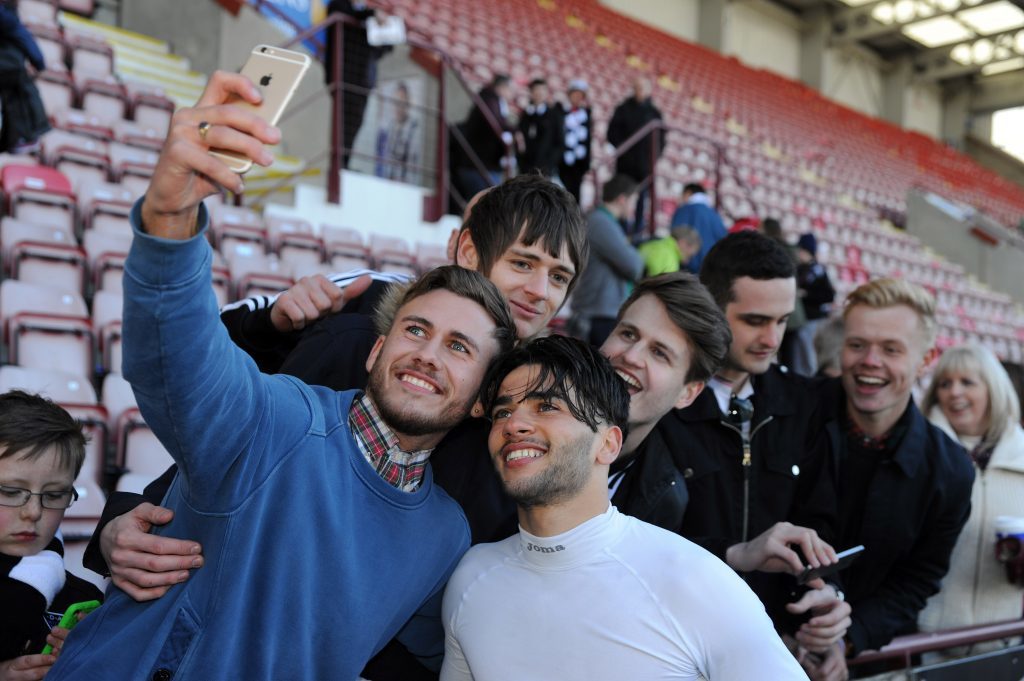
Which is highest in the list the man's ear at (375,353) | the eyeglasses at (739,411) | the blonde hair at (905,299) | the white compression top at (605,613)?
the blonde hair at (905,299)

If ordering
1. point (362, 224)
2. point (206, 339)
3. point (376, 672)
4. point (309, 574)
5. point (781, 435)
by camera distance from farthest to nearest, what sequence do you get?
point (362, 224) → point (781, 435) → point (376, 672) → point (309, 574) → point (206, 339)

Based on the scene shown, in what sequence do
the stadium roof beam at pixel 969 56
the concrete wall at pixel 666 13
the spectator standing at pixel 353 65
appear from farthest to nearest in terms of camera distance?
the stadium roof beam at pixel 969 56, the concrete wall at pixel 666 13, the spectator standing at pixel 353 65

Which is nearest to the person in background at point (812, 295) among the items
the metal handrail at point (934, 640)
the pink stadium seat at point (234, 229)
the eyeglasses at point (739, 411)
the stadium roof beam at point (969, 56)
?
the pink stadium seat at point (234, 229)

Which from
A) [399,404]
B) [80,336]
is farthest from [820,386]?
[80,336]

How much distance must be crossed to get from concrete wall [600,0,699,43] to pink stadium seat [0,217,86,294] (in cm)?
1656

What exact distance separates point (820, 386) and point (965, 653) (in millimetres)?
867

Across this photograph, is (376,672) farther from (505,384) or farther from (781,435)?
(781,435)

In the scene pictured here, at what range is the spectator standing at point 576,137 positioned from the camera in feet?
23.2

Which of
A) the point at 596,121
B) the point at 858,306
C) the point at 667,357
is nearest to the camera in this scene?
the point at 667,357

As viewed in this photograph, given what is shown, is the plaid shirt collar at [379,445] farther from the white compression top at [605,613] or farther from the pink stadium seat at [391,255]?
the pink stadium seat at [391,255]

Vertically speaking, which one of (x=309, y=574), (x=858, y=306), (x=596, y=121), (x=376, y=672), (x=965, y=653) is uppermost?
(x=596, y=121)

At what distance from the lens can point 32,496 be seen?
202cm

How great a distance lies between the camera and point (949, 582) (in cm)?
282

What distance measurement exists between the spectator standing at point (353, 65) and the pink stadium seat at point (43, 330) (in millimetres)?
3193
